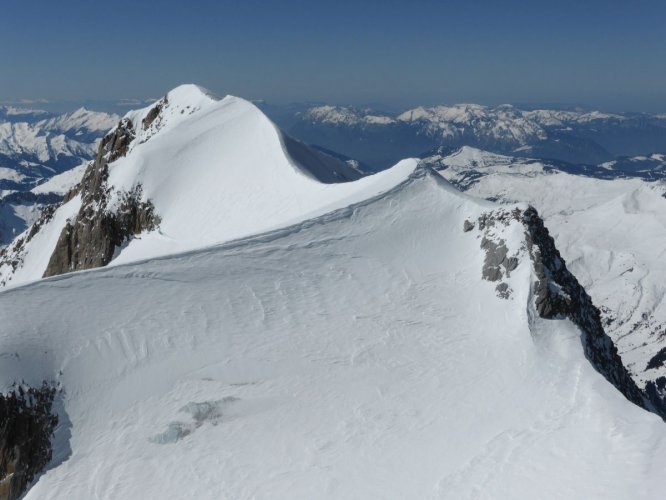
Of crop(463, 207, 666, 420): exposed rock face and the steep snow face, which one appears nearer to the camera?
crop(463, 207, 666, 420): exposed rock face

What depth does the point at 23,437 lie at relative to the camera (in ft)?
84.9

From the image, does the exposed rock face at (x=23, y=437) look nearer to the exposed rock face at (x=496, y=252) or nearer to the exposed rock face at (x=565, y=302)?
the exposed rock face at (x=496, y=252)

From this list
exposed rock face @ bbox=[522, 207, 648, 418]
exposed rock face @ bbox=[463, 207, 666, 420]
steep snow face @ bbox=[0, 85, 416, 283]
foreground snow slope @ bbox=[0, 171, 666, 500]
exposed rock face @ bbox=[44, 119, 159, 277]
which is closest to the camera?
foreground snow slope @ bbox=[0, 171, 666, 500]

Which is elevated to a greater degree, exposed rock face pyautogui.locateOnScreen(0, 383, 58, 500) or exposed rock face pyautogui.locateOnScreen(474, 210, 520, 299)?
exposed rock face pyautogui.locateOnScreen(474, 210, 520, 299)

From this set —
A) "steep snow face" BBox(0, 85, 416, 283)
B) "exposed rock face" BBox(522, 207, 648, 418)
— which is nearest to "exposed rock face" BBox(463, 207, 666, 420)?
"exposed rock face" BBox(522, 207, 648, 418)

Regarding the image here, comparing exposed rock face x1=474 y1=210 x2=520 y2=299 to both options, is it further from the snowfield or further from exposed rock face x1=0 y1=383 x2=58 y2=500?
exposed rock face x1=0 y1=383 x2=58 y2=500

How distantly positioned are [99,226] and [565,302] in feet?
170

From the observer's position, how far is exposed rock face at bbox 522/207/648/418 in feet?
115

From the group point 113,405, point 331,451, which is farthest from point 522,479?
point 113,405

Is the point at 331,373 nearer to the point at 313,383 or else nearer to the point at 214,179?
the point at 313,383

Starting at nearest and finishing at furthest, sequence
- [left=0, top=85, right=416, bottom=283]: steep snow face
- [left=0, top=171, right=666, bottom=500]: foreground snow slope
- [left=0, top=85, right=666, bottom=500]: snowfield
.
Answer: [left=0, top=171, right=666, bottom=500]: foreground snow slope
[left=0, top=85, right=666, bottom=500]: snowfield
[left=0, top=85, right=416, bottom=283]: steep snow face

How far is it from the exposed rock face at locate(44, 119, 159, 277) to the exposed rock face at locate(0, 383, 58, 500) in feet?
117

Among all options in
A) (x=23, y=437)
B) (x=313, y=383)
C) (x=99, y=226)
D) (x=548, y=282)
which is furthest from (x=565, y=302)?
(x=99, y=226)

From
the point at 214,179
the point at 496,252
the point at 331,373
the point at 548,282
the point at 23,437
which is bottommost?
the point at 23,437
